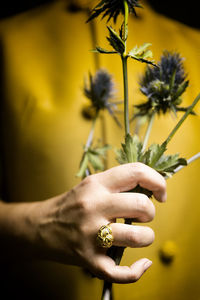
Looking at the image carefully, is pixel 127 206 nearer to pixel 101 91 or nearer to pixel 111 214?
pixel 111 214

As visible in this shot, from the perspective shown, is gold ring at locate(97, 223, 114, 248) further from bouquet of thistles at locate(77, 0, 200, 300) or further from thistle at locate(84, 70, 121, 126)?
thistle at locate(84, 70, 121, 126)

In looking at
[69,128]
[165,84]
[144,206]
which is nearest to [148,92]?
[165,84]

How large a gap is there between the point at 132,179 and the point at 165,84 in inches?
4.4

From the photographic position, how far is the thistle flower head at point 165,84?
0.30m

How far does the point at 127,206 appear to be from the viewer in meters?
0.27

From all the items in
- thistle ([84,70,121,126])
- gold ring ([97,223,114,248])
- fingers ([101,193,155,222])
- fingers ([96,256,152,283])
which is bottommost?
fingers ([96,256,152,283])

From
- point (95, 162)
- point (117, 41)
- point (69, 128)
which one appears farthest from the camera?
point (69, 128)

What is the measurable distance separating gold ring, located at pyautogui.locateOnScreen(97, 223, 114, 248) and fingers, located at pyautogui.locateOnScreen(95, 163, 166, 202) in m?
0.04

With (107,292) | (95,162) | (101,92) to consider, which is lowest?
(107,292)

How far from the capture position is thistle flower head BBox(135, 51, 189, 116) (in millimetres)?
300

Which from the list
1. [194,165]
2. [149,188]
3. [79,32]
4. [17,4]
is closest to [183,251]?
[194,165]

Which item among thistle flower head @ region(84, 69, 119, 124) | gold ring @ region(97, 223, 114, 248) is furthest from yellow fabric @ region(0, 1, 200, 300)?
gold ring @ region(97, 223, 114, 248)

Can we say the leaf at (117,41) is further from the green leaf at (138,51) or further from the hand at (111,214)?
the hand at (111,214)

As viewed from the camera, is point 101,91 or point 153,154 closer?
point 153,154
